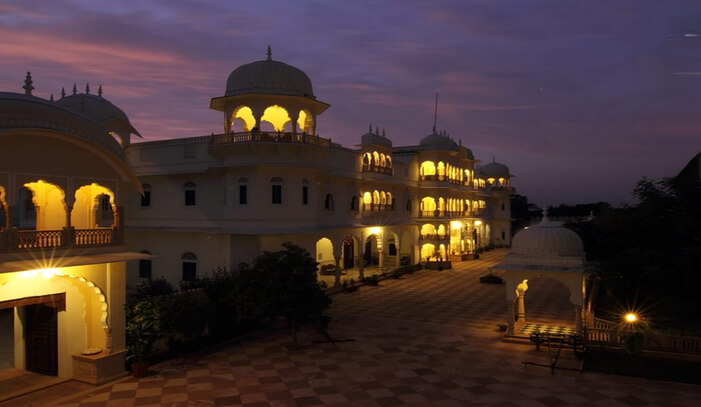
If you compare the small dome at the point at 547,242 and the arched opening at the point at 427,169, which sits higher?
the arched opening at the point at 427,169

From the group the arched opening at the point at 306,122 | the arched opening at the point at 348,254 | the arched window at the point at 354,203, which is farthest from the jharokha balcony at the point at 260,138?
the arched opening at the point at 348,254

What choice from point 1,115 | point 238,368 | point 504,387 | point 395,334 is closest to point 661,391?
point 504,387

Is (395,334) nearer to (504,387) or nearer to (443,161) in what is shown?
(504,387)

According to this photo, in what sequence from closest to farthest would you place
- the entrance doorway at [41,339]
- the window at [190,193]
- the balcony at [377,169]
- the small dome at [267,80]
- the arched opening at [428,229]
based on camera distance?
the entrance doorway at [41,339], the small dome at [267,80], the window at [190,193], the balcony at [377,169], the arched opening at [428,229]

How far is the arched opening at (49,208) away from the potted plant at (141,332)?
2.82m

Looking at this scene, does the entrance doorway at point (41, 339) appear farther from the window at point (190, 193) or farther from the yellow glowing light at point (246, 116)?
the yellow glowing light at point (246, 116)

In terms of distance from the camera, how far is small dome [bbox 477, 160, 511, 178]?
5662 centimetres

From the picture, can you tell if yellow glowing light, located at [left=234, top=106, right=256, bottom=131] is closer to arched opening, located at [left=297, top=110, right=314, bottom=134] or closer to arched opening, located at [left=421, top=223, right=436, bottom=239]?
arched opening, located at [left=297, top=110, right=314, bottom=134]

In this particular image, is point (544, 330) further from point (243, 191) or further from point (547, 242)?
point (243, 191)

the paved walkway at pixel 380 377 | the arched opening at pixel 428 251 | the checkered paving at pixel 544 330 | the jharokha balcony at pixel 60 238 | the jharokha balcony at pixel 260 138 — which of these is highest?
the jharokha balcony at pixel 260 138

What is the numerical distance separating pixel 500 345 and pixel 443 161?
2333cm

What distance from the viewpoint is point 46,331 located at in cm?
1263

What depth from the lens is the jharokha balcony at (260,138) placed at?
2192 cm

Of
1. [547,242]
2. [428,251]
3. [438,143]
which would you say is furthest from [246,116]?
[428,251]
